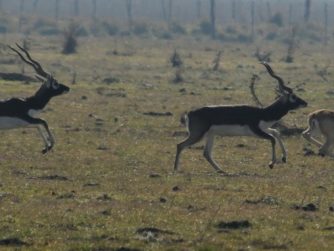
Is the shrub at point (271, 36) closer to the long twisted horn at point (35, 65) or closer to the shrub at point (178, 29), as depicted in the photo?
the shrub at point (178, 29)

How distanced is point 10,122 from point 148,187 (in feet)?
15.8

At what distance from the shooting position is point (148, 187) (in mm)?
17281

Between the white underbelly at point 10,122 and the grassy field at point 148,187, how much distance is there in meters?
0.62

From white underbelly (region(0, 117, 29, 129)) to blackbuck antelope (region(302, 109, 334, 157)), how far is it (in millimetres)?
5935

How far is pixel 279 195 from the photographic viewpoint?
16656 millimetres

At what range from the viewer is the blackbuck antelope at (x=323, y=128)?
22.4 metres

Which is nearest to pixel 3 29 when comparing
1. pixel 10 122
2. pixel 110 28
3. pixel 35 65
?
pixel 110 28

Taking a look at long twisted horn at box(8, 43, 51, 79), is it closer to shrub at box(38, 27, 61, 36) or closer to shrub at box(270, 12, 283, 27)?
shrub at box(38, 27, 61, 36)

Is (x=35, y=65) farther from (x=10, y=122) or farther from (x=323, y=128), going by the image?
(x=323, y=128)

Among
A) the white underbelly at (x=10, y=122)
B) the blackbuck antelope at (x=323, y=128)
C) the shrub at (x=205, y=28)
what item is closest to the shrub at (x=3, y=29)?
the shrub at (x=205, y=28)

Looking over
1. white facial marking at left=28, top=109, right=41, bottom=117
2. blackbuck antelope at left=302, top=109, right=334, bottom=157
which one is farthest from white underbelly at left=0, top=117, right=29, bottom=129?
blackbuck antelope at left=302, top=109, right=334, bottom=157

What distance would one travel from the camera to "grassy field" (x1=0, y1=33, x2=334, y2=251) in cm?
1298

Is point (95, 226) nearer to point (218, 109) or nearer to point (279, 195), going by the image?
point (279, 195)

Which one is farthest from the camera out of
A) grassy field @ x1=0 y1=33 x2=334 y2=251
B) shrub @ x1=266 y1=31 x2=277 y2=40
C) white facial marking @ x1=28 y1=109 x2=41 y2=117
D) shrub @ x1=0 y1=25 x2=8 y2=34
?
shrub @ x1=266 y1=31 x2=277 y2=40
